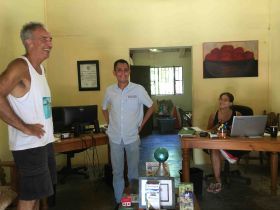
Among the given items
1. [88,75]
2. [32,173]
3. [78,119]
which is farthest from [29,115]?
[88,75]

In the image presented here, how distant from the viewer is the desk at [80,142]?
3.38 m

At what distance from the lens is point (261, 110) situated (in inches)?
187

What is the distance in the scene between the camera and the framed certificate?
489 centimetres

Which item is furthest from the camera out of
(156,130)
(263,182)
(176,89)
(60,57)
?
(176,89)

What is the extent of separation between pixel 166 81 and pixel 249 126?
701 cm


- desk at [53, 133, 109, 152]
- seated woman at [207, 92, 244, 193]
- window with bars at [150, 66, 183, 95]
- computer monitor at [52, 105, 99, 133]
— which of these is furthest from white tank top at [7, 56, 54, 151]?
window with bars at [150, 66, 183, 95]

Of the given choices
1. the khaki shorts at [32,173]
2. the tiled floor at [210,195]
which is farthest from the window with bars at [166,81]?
the khaki shorts at [32,173]

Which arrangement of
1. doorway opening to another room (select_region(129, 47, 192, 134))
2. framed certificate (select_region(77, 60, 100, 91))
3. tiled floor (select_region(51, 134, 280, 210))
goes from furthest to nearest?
doorway opening to another room (select_region(129, 47, 192, 134)), framed certificate (select_region(77, 60, 100, 91)), tiled floor (select_region(51, 134, 280, 210))

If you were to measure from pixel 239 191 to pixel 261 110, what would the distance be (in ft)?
5.30

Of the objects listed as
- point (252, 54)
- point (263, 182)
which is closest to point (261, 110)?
point (252, 54)

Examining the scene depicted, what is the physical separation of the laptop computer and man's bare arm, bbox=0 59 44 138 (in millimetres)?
2119

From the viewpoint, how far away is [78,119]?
3678 millimetres

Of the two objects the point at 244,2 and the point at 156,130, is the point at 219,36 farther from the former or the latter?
the point at 156,130

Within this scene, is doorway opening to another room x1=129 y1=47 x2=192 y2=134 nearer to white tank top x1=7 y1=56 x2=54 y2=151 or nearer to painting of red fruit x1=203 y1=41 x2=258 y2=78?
painting of red fruit x1=203 y1=41 x2=258 y2=78
